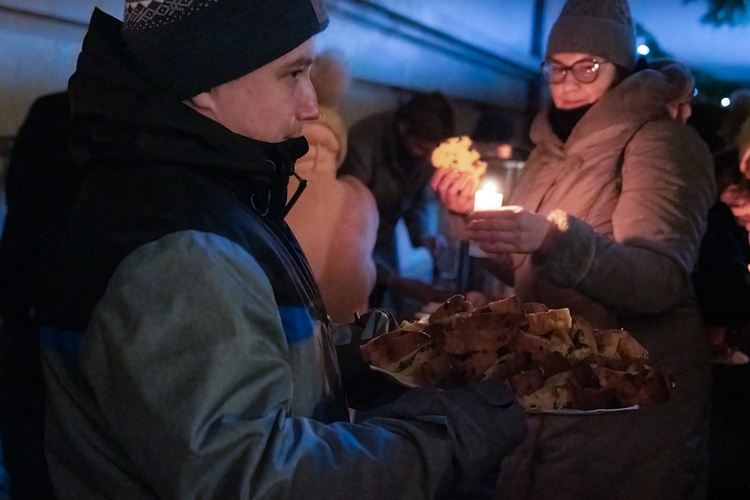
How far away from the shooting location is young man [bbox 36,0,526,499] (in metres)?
0.84

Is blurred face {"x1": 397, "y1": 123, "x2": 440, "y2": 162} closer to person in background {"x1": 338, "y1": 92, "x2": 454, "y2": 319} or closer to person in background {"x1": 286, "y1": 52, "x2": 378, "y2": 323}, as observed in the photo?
person in background {"x1": 338, "y1": 92, "x2": 454, "y2": 319}

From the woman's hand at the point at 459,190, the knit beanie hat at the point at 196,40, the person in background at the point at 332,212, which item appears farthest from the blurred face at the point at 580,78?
the knit beanie hat at the point at 196,40

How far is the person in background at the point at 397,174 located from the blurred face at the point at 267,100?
4.92 ft

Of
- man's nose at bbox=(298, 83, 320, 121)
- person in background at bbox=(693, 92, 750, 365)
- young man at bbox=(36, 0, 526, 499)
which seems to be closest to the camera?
young man at bbox=(36, 0, 526, 499)

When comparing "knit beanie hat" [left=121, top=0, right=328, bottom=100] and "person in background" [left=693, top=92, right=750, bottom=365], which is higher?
"knit beanie hat" [left=121, top=0, right=328, bottom=100]

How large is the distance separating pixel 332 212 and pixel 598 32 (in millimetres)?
1101

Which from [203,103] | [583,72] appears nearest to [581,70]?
[583,72]

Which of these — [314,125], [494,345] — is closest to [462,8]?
[314,125]

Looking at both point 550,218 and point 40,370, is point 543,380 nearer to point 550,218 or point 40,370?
point 550,218

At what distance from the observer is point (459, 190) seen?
239cm

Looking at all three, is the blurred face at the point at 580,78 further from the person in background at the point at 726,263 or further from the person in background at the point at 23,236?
the person in background at the point at 23,236

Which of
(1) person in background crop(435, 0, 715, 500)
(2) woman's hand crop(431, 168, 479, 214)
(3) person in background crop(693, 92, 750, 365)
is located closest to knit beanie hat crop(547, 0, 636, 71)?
(1) person in background crop(435, 0, 715, 500)

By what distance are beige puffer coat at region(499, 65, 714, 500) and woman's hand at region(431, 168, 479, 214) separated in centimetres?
31

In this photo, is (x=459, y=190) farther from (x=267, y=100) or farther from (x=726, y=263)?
(x=267, y=100)
